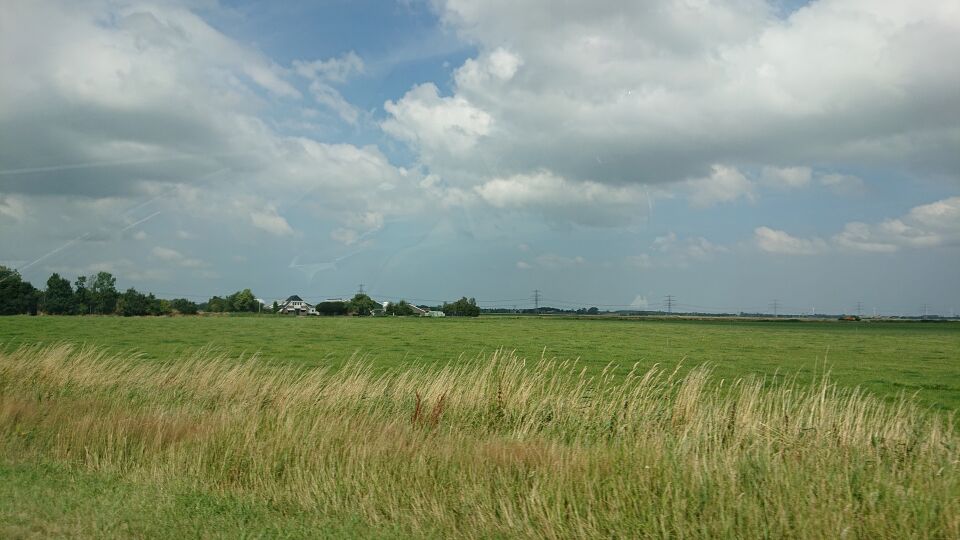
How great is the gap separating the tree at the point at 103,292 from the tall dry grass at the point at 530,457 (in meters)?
88.9

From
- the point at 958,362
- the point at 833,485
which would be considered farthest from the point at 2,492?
the point at 958,362

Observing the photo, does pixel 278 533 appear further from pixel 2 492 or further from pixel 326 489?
pixel 2 492

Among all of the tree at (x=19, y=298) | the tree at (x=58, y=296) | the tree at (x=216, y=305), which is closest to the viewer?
the tree at (x=19, y=298)

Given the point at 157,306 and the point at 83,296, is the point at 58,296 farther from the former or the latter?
the point at 157,306

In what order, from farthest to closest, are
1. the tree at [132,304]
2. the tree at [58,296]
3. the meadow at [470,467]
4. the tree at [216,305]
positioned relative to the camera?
1. the tree at [216,305]
2. the tree at [132,304]
3. the tree at [58,296]
4. the meadow at [470,467]

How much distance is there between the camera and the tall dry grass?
7609 millimetres

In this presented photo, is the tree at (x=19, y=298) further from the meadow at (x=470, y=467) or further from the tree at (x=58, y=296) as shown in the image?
the meadow at (x=470, y=467)

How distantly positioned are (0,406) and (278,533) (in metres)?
9.96

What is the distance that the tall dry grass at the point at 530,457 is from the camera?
7609 millimetres

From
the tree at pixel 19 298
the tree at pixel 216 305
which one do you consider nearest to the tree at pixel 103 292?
the tree at pixel 19 298

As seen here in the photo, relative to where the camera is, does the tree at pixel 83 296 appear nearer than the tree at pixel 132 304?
Yes

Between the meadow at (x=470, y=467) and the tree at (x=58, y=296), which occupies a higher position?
the tree at (x=58, y=296)

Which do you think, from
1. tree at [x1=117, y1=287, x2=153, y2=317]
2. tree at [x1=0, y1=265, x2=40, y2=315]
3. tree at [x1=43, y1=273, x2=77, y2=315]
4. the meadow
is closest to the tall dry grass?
the meadow

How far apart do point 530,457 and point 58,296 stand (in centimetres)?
8288
